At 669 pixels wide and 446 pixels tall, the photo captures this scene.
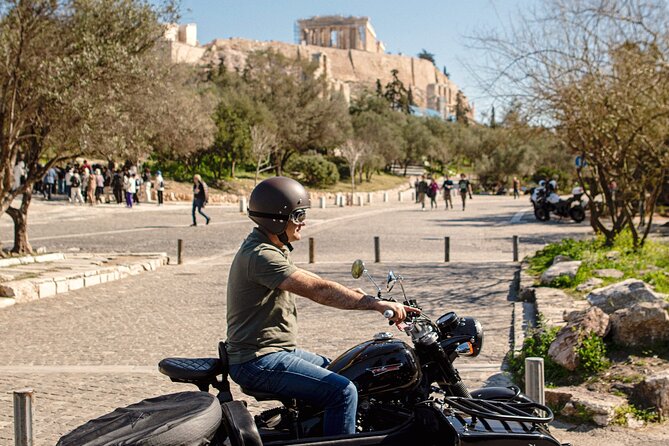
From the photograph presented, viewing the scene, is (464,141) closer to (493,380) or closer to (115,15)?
(115,15)

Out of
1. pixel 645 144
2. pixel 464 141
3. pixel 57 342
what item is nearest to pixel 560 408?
pixel 57 342

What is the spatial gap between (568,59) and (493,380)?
8.93 meters

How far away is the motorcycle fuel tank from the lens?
143 inches

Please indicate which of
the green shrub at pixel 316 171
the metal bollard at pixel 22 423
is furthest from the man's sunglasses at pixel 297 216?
the green shrub at pixel 316 171

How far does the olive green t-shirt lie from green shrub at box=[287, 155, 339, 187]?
4988cm

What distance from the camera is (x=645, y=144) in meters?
13.3

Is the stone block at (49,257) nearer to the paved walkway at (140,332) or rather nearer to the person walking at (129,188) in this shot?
the paved walkway at (140,332)

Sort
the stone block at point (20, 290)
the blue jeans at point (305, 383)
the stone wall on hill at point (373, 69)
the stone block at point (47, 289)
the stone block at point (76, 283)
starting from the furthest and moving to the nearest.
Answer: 1. the stone wall on hill at point (373, 69)
2. the stone block at point (76, 283)
3. the stone block at point (47, 289)
4. the stone block at point (20, 290)
5. the blue jeans at point (305, 383)

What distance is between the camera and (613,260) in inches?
474

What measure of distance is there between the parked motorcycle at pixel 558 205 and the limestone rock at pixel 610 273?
53.8 feet

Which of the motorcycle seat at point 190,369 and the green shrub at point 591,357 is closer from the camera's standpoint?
the motorcycle seat at point 190,369

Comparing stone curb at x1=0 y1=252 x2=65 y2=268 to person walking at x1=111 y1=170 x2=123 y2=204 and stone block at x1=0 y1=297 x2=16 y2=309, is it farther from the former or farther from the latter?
person walking at x1=111 y1=170 x2=123 y2=204

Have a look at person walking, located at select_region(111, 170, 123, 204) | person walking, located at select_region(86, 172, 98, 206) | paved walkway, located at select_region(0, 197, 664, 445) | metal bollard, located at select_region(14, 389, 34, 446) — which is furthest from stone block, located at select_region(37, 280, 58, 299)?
person walking, located at select_region(111, 170, 123, 204)

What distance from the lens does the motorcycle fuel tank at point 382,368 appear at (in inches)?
143
